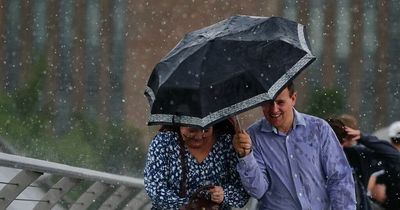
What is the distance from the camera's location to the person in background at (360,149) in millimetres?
6613

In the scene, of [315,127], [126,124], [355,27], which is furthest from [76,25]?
[315,127]

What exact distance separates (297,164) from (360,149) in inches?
59.8

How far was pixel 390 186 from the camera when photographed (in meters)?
7.34

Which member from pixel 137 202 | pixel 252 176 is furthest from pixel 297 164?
pixel 137 202

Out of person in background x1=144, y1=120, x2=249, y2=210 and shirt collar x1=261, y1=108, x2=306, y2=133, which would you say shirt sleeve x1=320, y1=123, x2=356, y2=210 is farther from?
person in background x1=144, y1=120, x2=249, y2=210

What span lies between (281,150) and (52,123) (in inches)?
2431

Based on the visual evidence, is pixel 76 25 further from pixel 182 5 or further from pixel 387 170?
pixel 387 170

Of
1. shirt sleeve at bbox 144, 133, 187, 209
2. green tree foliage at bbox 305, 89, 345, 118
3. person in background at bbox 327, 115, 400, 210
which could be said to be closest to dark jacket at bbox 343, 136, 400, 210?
person in background at bbox 327, 115, 400, 210

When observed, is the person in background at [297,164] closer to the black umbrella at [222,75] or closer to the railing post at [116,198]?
the black umbrella at [222,75]

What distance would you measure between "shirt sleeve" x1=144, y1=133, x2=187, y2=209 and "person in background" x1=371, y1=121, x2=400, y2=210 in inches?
95.7

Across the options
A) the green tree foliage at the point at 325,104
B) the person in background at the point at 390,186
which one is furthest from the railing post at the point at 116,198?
the green tree foliage at the point at 325,104

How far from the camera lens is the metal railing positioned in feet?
20.5

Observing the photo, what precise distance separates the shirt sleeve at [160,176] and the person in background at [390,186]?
7.97 ft

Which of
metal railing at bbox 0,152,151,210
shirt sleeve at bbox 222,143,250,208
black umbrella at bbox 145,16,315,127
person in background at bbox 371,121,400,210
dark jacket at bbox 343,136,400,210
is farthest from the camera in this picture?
person in background at bbox 371,121,400,210
